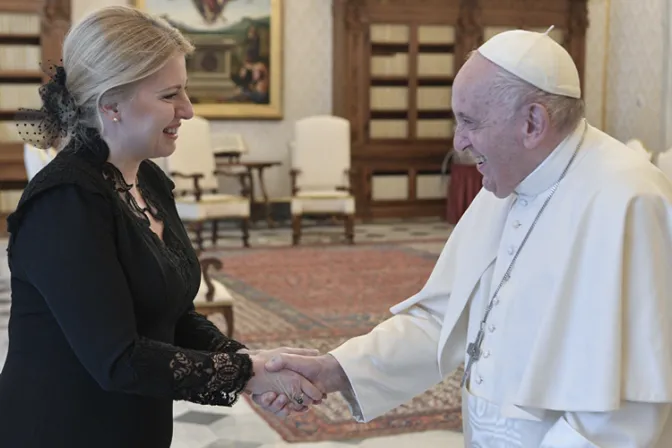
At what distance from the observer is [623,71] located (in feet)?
40.2

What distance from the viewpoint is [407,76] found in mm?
11828

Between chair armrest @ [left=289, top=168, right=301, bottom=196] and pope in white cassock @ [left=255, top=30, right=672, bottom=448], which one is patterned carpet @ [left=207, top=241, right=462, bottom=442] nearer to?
chair armrest @ [left=289, top=168, right=301, bottom=196]

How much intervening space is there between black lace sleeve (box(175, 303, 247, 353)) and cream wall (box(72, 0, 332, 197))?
920cm

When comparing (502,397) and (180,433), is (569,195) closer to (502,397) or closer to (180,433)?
(502,397)

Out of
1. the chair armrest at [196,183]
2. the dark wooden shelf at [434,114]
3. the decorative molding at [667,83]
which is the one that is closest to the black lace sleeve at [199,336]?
the chair armrest at [196,183]

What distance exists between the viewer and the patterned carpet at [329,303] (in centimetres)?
407

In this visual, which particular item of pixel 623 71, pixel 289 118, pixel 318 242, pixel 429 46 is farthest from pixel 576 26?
pixel 318 242

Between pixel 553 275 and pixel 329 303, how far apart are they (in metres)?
4.80

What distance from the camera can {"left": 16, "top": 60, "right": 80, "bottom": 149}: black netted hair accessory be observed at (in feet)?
6.05

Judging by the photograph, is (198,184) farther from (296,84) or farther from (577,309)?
(577,309)

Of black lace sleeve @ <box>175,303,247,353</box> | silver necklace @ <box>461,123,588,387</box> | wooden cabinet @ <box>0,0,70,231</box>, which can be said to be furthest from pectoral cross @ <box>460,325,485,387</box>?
wooden cabinet @ <box>0,0,70,231</box>

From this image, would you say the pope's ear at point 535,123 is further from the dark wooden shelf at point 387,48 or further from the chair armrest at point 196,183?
the dark wooden shelf at point 387,48

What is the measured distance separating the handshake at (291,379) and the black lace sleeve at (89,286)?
332mm

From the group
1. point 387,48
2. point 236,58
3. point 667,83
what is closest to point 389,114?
point 387,48
